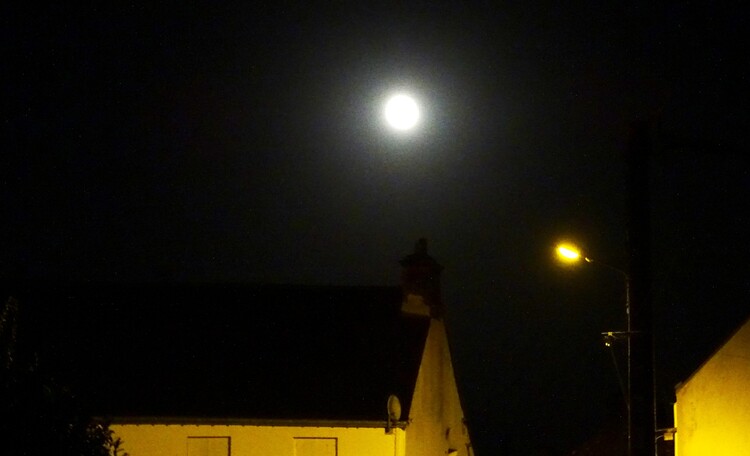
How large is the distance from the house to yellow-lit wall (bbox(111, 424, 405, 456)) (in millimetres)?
24

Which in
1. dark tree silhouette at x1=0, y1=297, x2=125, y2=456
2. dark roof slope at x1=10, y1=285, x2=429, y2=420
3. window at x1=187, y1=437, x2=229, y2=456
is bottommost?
dark tree silhouette at x1=0, y1=297, x2=125, y2=456

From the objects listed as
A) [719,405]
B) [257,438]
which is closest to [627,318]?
[719,405]

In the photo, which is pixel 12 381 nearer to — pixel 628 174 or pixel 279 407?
pixel 628 174

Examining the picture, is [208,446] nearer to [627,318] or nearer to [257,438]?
[257,438]

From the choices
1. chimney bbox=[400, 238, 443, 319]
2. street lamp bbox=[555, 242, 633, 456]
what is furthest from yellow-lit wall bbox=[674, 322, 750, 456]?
chimney bbox=[400, 238, 443, 319]

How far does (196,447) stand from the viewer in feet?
79.2

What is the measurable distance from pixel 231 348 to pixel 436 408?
536 cm

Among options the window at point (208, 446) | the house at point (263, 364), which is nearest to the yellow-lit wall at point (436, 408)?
the house at point (263, 364)

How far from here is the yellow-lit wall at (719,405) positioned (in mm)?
17578

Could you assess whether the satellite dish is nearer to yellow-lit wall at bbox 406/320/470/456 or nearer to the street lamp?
yellow-lit wall at bbox 406/320/470/456

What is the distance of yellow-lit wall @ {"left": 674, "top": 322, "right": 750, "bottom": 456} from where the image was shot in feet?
57.7

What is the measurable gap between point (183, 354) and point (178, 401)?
8.89ft

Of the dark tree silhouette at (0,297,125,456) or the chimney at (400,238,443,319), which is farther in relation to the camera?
the chimney at (400,238,443,319)

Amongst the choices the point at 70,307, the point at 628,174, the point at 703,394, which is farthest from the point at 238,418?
the point at 628,174
